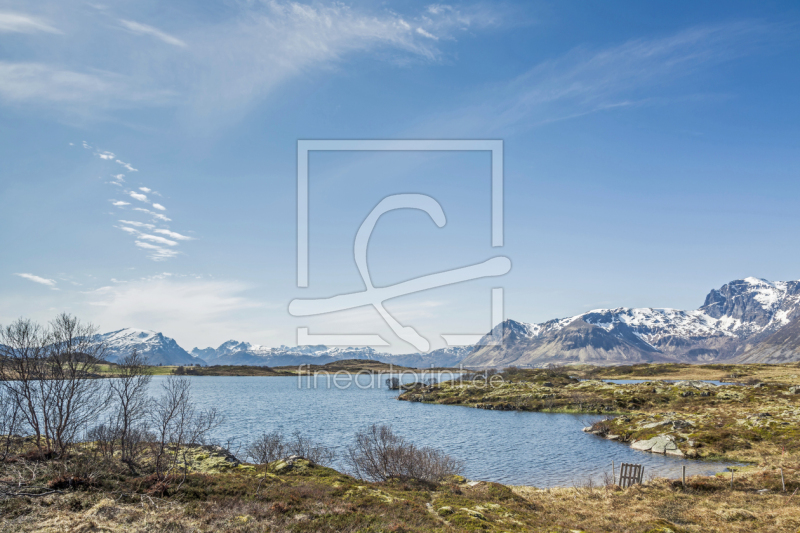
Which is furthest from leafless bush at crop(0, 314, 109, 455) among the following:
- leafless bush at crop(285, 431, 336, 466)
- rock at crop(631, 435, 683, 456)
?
rock at crop(631, 435, 683, 456)

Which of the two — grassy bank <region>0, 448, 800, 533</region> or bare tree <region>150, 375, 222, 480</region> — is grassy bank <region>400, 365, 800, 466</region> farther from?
bare tree <region>150, 375, 222, 480</region>

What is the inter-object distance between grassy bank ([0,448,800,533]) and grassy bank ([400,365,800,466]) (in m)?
24.4

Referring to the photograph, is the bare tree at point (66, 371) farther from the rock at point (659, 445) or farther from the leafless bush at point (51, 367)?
the rock at point (659, 445)

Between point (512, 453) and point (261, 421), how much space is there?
5278 centimetres

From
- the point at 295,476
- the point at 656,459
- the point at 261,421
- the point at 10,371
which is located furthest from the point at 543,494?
the point at 261,421

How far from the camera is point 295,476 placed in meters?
36.4

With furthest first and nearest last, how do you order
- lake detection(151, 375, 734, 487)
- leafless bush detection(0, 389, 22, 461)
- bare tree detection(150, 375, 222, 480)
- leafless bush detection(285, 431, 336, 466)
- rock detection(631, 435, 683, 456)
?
1. rock detection(631, 435, 683, 456)
2. lake detection(151, 375, 734, 487)
3. leafless bush detection(285, 431, 336, 466)
4. bare tree detection(150, 375, 222, 480)
5. leafless bush detection(0, 389, 22, 461)

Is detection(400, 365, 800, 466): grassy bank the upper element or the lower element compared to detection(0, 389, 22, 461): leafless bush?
lower

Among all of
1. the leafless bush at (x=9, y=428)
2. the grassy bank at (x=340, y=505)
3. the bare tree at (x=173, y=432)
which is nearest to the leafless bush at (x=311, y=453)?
the bare tree at (x=173, y=432)

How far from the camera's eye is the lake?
5162 cm

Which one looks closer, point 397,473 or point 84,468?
point 84,468

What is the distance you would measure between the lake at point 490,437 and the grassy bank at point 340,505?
565 inches

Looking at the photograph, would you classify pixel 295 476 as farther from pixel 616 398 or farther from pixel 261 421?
pixel 616 398

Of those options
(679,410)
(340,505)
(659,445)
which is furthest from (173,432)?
(679,410)
